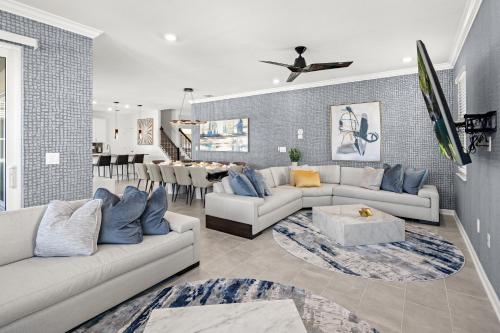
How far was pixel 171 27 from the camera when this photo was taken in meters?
3.36

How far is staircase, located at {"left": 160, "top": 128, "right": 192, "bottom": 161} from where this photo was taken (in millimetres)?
11008

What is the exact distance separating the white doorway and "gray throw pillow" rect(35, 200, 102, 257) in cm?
119

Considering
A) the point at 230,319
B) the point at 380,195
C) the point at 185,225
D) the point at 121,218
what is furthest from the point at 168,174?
the point at 230,319

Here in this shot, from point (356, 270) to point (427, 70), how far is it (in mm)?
1935

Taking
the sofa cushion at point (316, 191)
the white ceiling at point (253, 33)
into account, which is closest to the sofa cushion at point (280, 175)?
the sofa cushion at point (316, 191)

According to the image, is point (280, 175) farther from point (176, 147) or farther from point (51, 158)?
point (176, 147)

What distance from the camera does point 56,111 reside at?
10.3 feet

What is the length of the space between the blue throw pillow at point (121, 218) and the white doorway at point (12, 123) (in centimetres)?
122

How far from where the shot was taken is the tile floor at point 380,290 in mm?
1952

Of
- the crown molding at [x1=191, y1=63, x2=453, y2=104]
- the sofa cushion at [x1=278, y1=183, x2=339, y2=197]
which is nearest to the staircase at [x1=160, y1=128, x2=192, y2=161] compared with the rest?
the crown molding at [x1=191, y1=63, x2=453, y2=104]

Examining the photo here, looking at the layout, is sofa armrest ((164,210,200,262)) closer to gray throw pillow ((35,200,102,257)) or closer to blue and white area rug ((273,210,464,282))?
gray throw pillow ((35,200,102,257))

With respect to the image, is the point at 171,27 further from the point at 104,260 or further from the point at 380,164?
the point at 380,164

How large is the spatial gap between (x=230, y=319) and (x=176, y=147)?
10.6 metres

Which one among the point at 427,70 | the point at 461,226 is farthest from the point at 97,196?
the point at 461,226
